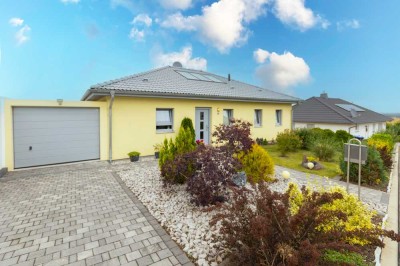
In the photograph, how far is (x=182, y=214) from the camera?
15.9 feet

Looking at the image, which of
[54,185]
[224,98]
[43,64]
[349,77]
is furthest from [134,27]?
[349,77]

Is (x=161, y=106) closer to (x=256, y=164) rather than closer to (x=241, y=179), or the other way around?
(x=256, y=164)

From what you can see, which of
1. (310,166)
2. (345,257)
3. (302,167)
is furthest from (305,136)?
(345,257)

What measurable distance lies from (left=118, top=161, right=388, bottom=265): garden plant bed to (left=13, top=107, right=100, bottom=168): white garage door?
9.95 ft

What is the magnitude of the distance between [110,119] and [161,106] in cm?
268

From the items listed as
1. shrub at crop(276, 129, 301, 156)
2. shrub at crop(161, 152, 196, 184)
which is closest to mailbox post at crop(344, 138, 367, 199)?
shrub at crop(161, 152, 196, 184)

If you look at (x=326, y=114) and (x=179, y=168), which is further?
(x=326, y=114)

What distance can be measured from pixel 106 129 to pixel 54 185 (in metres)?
3.85

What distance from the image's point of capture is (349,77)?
18.7 meters

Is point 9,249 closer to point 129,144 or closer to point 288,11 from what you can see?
point 129,144

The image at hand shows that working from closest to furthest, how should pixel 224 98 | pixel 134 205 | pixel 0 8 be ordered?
pixel 134 205, pixel 0 8, pixel 224 98

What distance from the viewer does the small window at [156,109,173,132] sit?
1154cm

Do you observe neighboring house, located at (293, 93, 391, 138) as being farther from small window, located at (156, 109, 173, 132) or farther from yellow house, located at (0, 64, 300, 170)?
small window, located at (156, 109, 173, 132)

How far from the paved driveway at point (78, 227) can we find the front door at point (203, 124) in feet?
22.0
